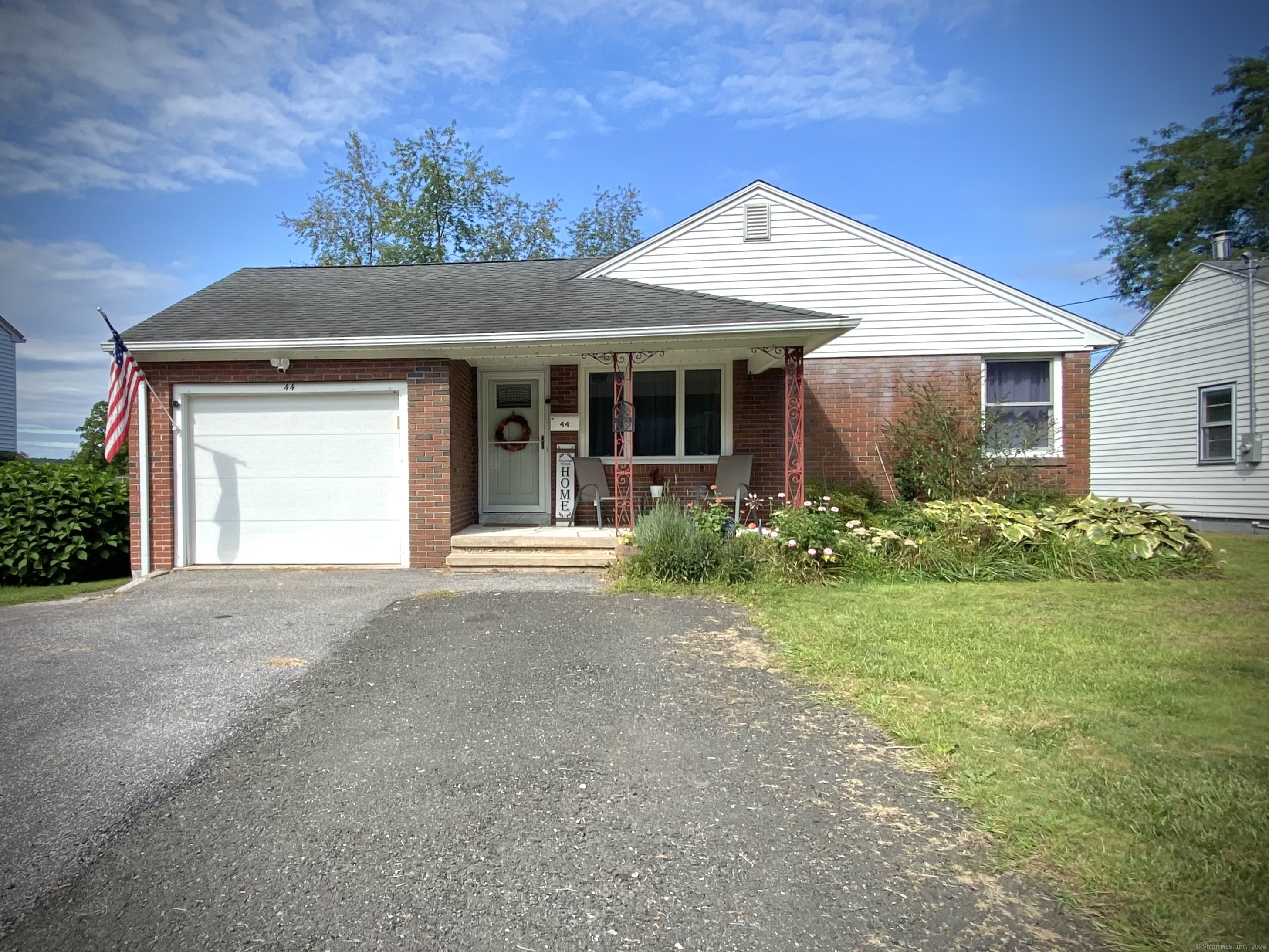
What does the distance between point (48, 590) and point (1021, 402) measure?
1342 cm

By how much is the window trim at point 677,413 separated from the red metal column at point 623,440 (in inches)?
15.7

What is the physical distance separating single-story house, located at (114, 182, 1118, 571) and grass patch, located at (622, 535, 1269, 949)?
12.7ft

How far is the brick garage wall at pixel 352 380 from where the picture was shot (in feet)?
28.1

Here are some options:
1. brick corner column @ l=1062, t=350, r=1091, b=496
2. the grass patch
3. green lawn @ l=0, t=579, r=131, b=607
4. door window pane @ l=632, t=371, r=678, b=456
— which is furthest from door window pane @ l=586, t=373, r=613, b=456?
brick corner column @ l=1062, t=350, r=1091, b=496

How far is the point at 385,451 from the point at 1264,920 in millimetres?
8577

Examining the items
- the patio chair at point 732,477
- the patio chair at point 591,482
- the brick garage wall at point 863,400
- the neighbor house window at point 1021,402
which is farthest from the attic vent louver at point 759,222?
the patio chair at point 591,482

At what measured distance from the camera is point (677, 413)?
10.5 meters

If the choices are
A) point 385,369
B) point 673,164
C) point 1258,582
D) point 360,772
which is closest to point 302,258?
point 673,164

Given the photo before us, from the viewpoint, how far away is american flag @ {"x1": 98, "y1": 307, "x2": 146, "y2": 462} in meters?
7.90

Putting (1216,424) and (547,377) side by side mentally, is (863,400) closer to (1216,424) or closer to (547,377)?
(547,377)

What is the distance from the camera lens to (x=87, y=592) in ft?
26.4

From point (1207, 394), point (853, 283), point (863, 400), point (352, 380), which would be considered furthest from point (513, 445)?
point (1207, 394)

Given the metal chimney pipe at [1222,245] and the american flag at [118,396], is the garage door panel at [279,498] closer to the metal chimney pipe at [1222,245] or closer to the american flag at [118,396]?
the american flag at [118,396]

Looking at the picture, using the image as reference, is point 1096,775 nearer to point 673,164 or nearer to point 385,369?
point 385,369
